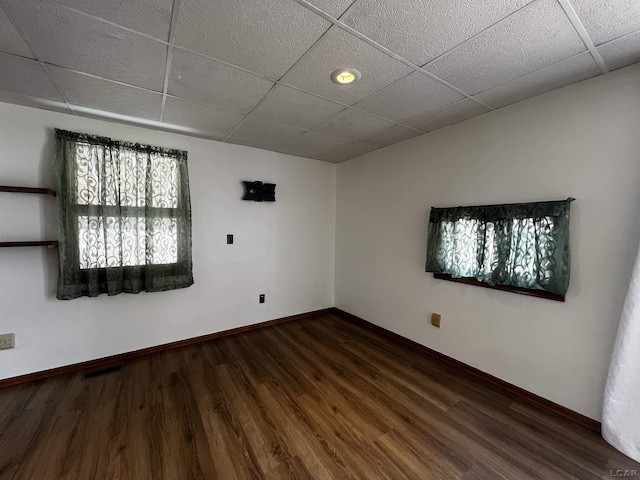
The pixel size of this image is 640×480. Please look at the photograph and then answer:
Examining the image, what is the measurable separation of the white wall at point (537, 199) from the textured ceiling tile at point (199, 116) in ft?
6.20

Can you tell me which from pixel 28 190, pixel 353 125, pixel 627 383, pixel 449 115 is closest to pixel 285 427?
pixel 627 383

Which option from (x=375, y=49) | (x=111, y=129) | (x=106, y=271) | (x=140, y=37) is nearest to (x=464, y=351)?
(x=375, y=49)

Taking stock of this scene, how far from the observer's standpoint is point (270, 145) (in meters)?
3.04

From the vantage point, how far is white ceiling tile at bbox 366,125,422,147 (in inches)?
99.1

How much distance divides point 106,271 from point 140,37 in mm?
2015

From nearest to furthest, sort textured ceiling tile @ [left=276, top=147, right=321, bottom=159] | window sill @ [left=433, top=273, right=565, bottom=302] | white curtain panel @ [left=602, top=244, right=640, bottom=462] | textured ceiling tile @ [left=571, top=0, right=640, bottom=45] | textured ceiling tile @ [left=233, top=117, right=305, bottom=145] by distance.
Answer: textured ceiling tile @ [left=571, top=0, right=640, bottom=45]
white curtain panel @ [left=602, top=244, right=640, bottom=462]
window sill @ [left=433, top=273, right=565, bottom=302]
textured ceiling tile @ [left=233, top=117, right=305, bottom=145]
textured ceiling tile @ [left=276, top=147, right=321, bottom=159]

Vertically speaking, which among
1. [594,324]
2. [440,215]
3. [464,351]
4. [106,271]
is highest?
[440,215]

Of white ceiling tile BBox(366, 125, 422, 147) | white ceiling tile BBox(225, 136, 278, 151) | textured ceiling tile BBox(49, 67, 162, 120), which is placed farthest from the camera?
white ceiling tile BBox(225, 136, 278, 151)

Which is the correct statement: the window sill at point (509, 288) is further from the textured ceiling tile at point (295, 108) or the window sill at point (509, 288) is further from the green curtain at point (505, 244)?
the textured ceiling tile at point (295, 108)

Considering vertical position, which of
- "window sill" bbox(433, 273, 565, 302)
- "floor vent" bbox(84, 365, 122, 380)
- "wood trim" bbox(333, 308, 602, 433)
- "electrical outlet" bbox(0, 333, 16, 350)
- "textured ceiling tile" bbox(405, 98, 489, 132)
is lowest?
"floor vent" bbox(84, 365, 122, 380)

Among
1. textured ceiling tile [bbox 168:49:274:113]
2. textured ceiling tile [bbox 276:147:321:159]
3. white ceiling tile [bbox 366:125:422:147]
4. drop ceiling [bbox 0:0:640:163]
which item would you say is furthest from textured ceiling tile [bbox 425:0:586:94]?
textured ceiling tile [bbox 276:147:321:159]

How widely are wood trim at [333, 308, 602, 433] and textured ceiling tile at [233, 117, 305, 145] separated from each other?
2596 millimetres

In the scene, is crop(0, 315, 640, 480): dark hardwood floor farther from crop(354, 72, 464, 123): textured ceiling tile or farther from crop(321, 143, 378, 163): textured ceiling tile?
crop(321, 143, 378, 163): textured ceiling tile

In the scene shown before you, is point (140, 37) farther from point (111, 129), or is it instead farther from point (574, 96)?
point (574, 96)
